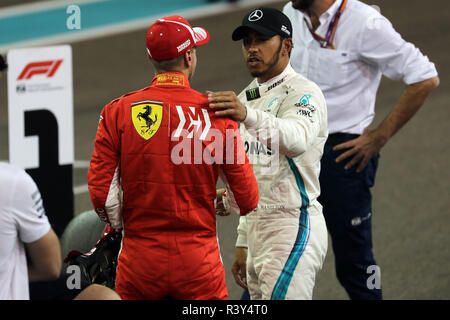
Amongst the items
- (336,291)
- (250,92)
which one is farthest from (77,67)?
(250,92)

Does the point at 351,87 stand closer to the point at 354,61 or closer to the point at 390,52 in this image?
the point at 354,61

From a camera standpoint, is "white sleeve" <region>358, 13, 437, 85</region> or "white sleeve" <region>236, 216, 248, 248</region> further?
"white sleeve" <region>358, 13, 437, 85</region>

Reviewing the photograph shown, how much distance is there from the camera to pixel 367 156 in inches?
226

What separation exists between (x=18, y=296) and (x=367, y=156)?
2.86 m

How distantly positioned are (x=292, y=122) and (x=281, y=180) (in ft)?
1.53

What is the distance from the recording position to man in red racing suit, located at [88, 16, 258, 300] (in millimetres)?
3912

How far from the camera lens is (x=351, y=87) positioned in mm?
5680

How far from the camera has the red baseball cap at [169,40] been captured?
3.95m

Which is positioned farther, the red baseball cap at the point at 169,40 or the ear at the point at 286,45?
the ear at the point at 286,45

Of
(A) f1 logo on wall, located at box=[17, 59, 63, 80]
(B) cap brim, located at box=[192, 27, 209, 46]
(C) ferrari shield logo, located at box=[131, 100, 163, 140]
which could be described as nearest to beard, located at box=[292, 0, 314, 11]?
(B) cap brim, located at box=[192, 27, 209, 46]

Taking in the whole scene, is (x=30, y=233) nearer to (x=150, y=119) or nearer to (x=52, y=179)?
(x=150, y=119)

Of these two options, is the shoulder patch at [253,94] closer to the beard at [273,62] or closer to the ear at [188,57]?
the beard at [273,62]

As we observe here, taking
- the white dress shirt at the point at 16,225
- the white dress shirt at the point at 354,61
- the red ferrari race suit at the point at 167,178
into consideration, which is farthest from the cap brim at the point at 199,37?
the white dress shirt at the point at 354,61

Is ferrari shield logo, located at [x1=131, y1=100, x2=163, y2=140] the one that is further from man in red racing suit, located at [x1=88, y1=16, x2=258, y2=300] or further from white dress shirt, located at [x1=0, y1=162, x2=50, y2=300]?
white dress shirt, located at [x1=0, y1=162, x2=50, y2=300]
